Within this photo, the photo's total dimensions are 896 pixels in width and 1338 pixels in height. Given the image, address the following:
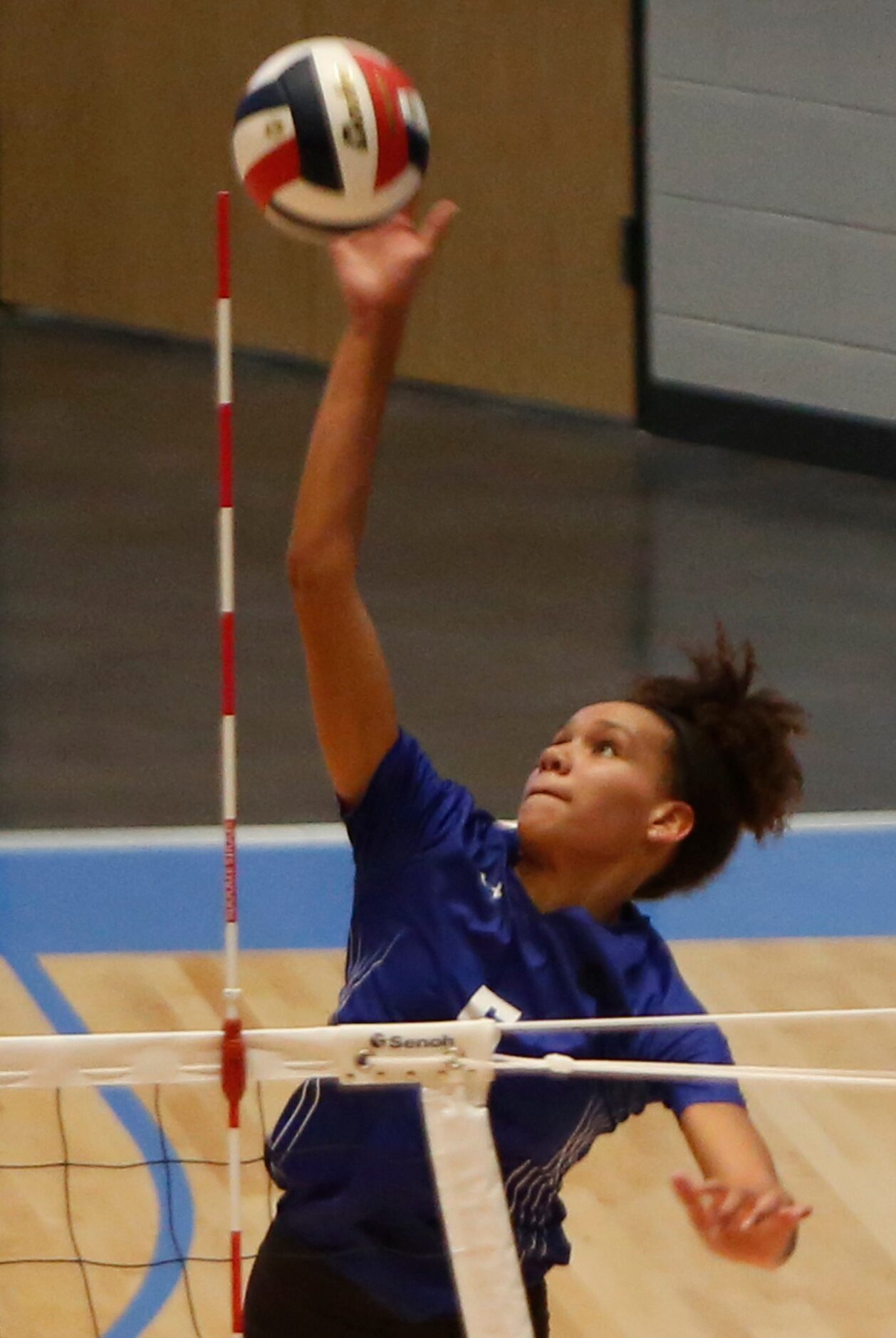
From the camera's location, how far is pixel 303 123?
3.00 meters

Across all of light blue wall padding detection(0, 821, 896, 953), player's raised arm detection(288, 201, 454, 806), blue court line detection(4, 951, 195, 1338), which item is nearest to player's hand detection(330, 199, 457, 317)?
player's raised arm detection(288, 201, 454, 806)

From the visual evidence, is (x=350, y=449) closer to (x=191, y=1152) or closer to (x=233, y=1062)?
(x=233, y=1062)

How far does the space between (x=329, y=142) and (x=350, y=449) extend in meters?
0.75

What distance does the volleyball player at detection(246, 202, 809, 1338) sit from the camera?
2.42 metres

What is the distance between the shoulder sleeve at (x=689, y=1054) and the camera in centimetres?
267

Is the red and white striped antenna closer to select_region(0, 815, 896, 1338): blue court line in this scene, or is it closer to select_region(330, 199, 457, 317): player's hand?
select_region(330, 199, 457, 317): player's hand

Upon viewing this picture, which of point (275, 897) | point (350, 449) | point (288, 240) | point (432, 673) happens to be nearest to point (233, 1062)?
point (350, 449)

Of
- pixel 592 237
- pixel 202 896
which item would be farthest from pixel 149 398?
pixel 202 896

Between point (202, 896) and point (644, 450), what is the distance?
16.1 feet

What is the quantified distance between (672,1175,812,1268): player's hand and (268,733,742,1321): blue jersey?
24cm

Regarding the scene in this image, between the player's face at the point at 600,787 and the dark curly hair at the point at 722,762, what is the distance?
0.04 m

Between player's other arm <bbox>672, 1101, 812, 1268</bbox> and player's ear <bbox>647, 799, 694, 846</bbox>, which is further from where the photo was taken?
Result: player's ear <bbox>647, 799, 694, 846</bbox>

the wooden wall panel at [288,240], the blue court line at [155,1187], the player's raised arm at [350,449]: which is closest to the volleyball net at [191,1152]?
the blue court line at [155,1187]

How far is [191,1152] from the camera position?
463 centimetres
